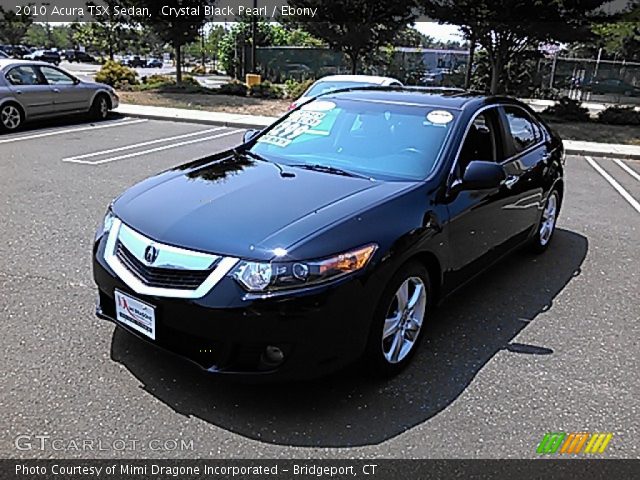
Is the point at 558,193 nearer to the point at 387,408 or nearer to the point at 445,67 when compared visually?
the point at 387,408

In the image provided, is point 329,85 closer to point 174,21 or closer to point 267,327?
point 267,327

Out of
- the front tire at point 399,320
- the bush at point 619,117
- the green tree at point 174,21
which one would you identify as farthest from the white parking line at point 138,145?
the bush at point 619,117

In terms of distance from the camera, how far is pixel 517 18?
15.5m

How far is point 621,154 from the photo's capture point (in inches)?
471

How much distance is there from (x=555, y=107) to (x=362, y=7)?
7.17m

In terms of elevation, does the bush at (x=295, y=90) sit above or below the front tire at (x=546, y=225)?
above

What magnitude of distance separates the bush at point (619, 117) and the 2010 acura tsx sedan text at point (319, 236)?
13.5m

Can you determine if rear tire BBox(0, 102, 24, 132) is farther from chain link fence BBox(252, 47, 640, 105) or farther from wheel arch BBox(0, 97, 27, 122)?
chain link fence BBox(252, 47, 640, 105)

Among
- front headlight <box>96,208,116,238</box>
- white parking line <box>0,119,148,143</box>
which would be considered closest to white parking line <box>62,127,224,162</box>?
white parking line <box>0,119,148,143</box>

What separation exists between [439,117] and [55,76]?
11.0 meters

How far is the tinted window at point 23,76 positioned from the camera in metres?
11.3

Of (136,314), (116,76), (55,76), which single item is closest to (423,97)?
(136,314)

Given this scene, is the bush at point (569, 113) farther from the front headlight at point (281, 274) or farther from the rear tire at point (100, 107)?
the front headlight at point (281, 274)

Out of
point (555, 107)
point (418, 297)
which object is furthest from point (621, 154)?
point (418, 297)
